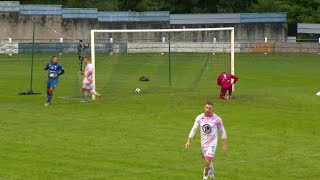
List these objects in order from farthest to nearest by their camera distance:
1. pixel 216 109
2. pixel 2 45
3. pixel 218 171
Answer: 1. pixel 2 45
2. pixel 216 109
3. pixel 218 171

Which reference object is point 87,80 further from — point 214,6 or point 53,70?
point 214,6

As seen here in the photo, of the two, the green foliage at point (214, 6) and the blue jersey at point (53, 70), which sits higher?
the green foliage at point (214, 6)

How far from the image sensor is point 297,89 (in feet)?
153

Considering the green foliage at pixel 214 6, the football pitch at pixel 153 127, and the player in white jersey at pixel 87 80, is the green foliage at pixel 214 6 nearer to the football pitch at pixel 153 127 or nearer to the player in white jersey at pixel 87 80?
the football pitch at pixel 153 127

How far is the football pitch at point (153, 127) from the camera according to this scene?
74.7 feet

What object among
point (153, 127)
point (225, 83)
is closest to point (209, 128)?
point (153, 127)

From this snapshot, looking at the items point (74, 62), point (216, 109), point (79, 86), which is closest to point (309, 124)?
point (216, 109)

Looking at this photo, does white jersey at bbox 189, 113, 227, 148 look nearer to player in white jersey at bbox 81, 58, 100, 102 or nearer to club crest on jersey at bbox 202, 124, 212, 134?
club crest on jersey at bbox 202, 124, 212, 134

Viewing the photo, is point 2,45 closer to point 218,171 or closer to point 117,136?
point 117,136

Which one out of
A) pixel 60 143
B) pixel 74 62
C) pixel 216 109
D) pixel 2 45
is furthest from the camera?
pixel 2 45

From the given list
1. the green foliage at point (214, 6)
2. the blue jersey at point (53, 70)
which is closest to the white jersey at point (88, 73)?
the blue jersey at point (53, 70)

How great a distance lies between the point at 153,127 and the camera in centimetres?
3086

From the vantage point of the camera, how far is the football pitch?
22781 millimetres

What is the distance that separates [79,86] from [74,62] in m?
18.5
